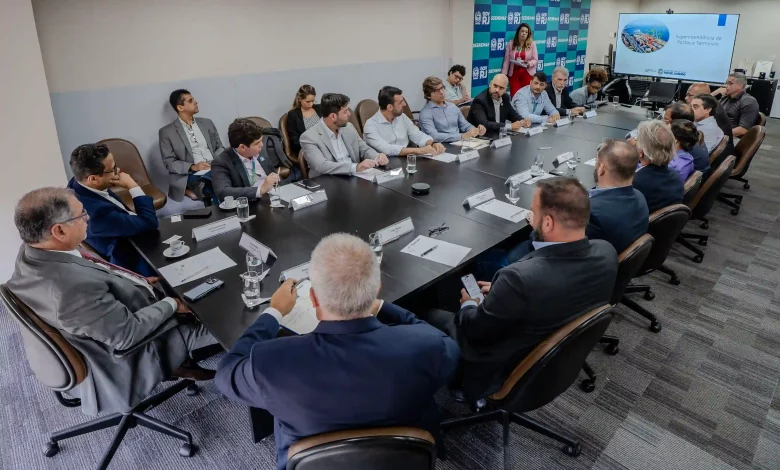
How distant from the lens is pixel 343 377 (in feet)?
3.93

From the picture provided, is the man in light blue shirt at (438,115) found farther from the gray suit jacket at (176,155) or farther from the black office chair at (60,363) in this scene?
the black office chair at (60,363)

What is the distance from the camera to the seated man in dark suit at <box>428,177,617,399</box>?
1.66 m

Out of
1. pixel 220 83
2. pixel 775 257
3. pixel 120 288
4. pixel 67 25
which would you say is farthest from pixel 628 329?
pixel 67 25

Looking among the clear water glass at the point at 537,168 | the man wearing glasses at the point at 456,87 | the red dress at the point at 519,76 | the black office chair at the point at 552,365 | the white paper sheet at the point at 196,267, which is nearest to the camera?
the black office chair at the point at 552,365

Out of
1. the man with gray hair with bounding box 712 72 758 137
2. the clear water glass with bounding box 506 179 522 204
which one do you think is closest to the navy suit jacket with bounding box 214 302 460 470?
the clear water glass with bounding box 506 179 522 204

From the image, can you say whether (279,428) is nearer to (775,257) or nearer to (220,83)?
(220,83)

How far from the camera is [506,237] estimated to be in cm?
247

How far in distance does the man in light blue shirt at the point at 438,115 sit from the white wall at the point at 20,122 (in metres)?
3.10

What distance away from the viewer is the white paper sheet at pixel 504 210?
2697 millimetres

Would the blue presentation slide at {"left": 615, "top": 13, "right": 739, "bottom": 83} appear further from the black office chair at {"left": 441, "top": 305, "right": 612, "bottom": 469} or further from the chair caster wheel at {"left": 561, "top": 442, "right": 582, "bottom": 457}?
the black office chair at {"left": 441, "top": 305, "right": 612, "bottom": 469}

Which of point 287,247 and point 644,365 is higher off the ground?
point 287,247

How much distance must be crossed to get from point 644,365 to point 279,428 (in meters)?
2.22

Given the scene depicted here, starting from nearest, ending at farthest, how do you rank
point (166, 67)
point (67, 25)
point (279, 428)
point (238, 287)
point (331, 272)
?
1. point (331, 272)
2. point (279, 428)
3. point (238, 287)
4. point (67, 25)
5. point (166, 67)

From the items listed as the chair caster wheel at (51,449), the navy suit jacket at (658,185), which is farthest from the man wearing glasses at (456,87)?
the chair caster wheel at (51,449)
